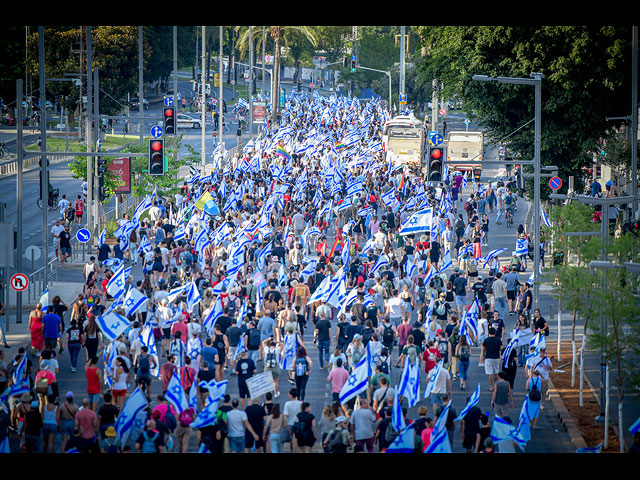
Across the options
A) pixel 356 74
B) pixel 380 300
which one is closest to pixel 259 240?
pixel 380 300

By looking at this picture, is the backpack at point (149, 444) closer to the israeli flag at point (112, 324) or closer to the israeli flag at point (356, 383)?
the israeli flag at point (356, 383)

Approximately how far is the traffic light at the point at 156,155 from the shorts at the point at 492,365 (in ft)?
34.5

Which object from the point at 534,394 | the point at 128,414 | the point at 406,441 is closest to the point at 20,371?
the point at 128,414

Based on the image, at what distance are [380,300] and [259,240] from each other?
4.94m

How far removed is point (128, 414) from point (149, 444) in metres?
0.74

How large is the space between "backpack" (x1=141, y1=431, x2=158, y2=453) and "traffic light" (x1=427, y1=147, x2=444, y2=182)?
13729 mm

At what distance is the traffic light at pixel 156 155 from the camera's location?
26.9 m

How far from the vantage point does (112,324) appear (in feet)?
67.3

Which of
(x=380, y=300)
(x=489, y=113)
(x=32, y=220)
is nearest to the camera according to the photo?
(x=380, y=300)

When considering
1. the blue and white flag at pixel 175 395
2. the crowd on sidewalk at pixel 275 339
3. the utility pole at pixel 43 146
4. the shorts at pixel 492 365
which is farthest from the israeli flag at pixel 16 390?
the utility pole at pixel 43 146
